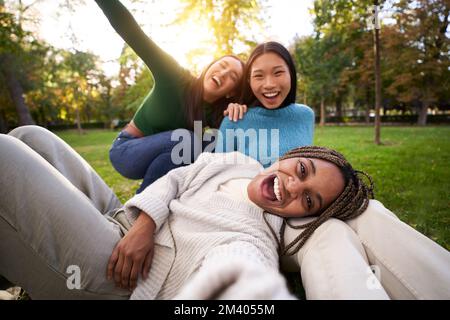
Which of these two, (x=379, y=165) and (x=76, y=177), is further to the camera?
(x=379, y=165)

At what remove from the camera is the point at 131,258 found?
4.70 feet

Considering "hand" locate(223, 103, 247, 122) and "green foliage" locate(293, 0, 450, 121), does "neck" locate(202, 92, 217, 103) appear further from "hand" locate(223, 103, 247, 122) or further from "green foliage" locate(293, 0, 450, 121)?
"green foliage" locate(293, 0, 450, 121)

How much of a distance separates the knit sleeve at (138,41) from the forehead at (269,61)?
0.80 meters

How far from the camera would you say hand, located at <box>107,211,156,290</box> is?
1.42 meters

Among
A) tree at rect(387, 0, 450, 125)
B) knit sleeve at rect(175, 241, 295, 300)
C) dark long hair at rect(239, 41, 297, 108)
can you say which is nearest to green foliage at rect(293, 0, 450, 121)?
tree at rect(387, 0, 450, 125)

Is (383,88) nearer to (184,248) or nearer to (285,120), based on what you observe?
(285,120)

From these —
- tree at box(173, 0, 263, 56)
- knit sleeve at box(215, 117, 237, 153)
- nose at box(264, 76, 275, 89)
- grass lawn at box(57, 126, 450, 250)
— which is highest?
tree at box(173, 0, 263, 56)

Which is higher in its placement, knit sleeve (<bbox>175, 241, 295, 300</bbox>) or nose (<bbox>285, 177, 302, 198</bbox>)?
nose (<bbox>285, 177, 302, 198</bbox>)

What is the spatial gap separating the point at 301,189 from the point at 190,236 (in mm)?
653

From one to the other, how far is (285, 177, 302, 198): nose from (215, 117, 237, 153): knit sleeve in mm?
1216

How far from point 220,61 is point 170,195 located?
1.78 m
